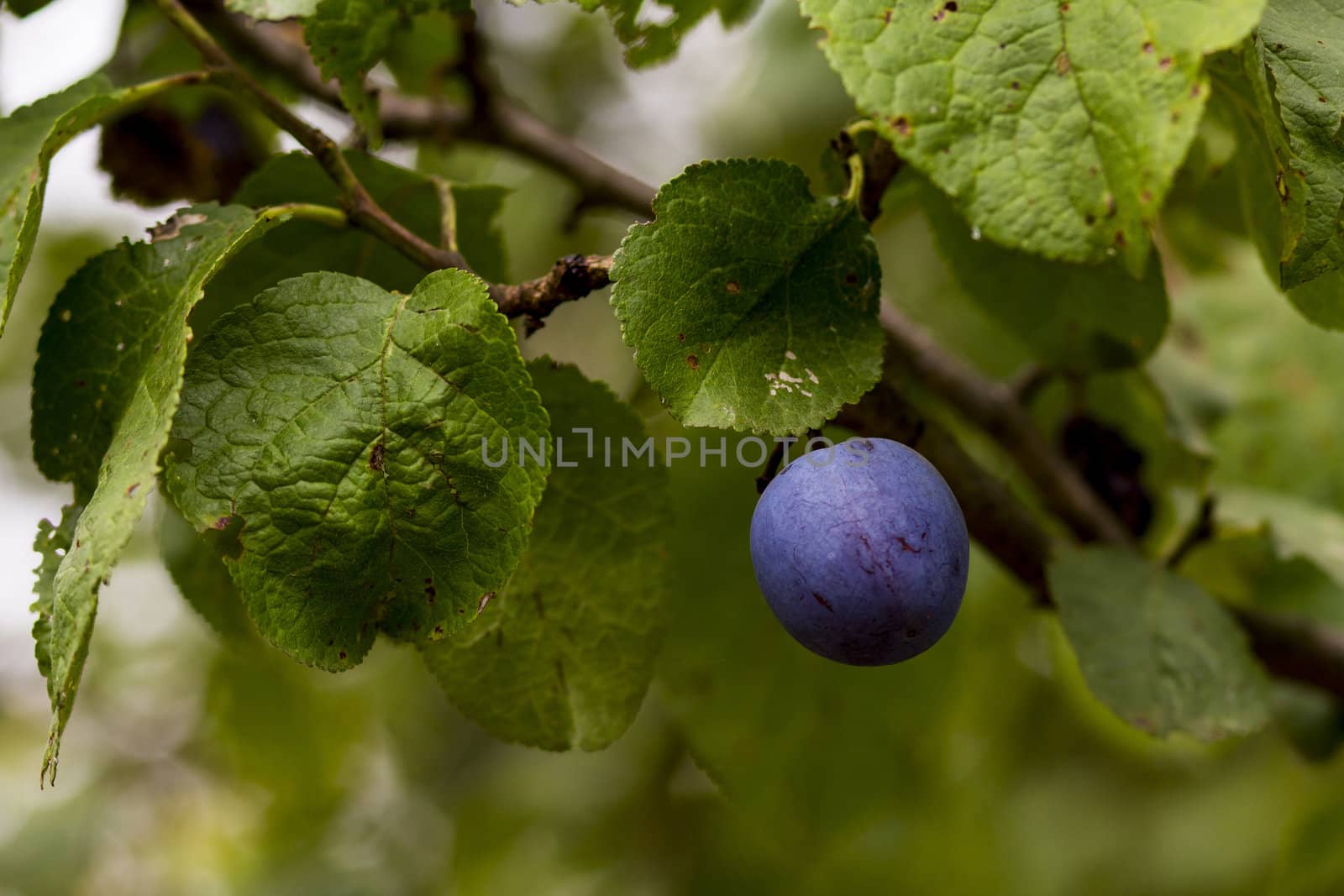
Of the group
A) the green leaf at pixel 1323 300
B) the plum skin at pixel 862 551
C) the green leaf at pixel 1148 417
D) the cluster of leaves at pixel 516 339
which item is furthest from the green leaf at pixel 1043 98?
the green leaf at pixel 1148 417

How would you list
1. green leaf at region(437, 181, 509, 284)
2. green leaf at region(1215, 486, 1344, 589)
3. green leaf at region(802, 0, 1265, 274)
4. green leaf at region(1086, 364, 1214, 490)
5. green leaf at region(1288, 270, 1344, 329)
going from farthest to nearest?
green leaf at region(1086, 364, 1214, 490) → green leaf at region(1215, 486, 1344, 589) → green leaf at region(437, 181, 509, 284) → green leaf at region(1288, 270, 1344, 329) → green leaf at region(802, 0, 1265, 274)

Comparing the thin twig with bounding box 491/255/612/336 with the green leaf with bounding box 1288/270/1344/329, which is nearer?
the thin twig with bounding box 491/255/612/336

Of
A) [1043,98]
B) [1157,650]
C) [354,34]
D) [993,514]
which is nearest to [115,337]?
[354,34]

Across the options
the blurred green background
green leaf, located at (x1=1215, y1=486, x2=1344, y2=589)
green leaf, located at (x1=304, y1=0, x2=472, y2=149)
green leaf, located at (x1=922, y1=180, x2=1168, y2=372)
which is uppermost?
green leaf, located at (x1=304, y1=0, x2=472, y2=149)

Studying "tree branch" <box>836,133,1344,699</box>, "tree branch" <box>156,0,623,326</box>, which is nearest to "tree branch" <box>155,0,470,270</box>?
"tree branch" <box>156,0,623,326</box>

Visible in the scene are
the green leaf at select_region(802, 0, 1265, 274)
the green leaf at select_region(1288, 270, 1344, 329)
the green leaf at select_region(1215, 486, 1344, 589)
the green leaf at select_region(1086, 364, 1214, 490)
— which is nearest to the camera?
the green leaf at select_region(802, 0, 1265, 274)

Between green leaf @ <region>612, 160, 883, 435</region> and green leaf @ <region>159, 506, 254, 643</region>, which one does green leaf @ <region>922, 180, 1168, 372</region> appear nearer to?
green leaf @ <region>612, 160, 883, 435</region>

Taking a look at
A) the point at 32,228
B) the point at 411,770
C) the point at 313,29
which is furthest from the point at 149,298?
the point at 411,770

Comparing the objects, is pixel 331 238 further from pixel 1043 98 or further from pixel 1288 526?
pixel 1288 526

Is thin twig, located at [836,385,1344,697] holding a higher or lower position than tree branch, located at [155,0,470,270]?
lower
